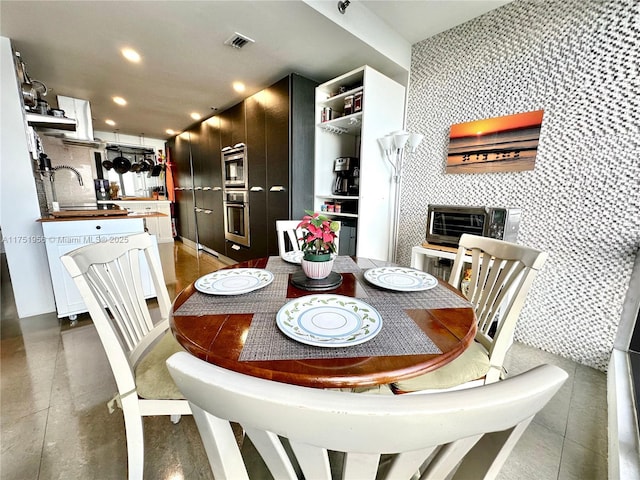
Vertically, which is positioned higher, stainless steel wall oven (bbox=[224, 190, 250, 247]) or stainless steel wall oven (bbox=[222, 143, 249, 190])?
stainless steel wall oven (bbox=[222, 143, 249, 190])

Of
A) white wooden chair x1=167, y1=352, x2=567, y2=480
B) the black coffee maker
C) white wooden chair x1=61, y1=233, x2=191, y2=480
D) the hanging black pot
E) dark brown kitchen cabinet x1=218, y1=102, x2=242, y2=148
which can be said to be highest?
dark brown kitchen cabinet x1=218, y1=102, x2=242, y2=148

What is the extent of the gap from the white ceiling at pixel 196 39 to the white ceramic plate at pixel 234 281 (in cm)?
179

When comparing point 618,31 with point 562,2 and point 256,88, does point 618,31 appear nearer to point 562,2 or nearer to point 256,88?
point 562,2

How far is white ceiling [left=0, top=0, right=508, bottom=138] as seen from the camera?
6.01 feet

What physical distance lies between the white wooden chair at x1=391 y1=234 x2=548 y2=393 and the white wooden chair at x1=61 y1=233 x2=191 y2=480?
33.4 inches

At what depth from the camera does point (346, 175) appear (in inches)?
110

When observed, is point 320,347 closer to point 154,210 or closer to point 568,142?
point 568,142

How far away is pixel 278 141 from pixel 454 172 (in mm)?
1817

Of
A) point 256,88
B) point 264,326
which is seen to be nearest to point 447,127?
point 256,88

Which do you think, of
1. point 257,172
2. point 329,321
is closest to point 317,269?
point 329,321

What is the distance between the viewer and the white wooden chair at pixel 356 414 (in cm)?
26

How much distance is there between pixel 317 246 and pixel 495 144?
1912mm

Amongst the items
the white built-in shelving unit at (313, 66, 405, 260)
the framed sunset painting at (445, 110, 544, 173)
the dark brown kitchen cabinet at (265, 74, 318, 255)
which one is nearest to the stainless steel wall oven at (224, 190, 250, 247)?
the dark brown kitchen cabinet at (265, 74, 318, 255)

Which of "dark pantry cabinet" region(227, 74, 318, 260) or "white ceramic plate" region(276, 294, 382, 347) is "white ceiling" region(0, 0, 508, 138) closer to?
"dark pantry cabinet" region(227, 74, 318, 260)
